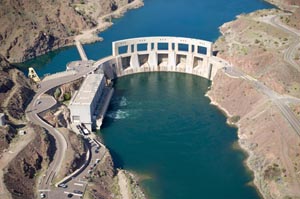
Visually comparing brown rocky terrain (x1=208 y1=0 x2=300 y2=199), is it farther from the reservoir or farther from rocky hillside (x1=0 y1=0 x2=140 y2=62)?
rocky hillside (x1=0 y1=0 x2=140 y2=62)

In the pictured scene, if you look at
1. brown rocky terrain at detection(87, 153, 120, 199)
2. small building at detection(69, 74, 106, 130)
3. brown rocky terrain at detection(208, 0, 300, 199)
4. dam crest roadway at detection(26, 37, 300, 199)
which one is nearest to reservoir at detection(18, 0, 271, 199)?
dam crest roadway at detection(26, 37, 300, 199)

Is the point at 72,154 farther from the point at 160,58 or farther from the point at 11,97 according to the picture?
the point at 160,58

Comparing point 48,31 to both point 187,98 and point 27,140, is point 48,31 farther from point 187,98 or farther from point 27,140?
point 27,140

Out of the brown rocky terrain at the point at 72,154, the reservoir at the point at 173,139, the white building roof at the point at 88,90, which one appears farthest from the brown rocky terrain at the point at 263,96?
the brown rocky terrain at the point at 72,154

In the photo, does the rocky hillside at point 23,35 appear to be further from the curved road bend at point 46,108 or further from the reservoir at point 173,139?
the curved road bend at point 46,108

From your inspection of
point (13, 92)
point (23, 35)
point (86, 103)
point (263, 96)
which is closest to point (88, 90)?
point (86, 103)
